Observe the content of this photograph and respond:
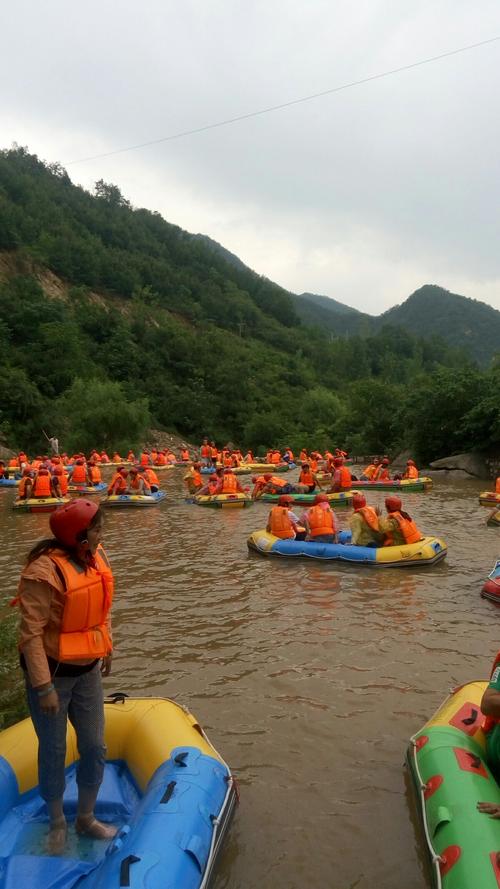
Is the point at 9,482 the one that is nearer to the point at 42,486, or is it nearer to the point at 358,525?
the point at 42,486

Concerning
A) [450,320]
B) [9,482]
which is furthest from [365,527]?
[450,320]

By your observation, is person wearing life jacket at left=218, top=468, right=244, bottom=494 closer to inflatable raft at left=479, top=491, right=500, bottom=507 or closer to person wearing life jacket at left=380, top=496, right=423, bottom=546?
inflatable raft at left=479, top=491, right=500, bottom=507

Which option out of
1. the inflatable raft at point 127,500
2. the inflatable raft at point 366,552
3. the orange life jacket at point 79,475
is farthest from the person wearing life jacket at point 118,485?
the inflatable raft at point 366,552

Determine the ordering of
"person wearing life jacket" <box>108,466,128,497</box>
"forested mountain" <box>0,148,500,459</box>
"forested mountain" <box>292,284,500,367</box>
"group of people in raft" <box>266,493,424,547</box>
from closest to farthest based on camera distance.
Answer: "group of people in raft" <box>266,493,424,547</box> < "person wearing life jacket" <box>108,466,128,497</box> < "forested mountain" <box>0,148,500,459</box> < "forested mountain" <box>292,284,500,367</box>

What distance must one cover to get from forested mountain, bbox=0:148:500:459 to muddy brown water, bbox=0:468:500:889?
1767cm

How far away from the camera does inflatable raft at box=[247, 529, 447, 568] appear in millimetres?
9289

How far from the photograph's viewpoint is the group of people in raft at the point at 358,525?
963 cm

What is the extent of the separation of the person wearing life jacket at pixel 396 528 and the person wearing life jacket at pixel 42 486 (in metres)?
9.84

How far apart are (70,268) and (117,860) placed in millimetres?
69182

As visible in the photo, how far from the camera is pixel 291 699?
17.2ft

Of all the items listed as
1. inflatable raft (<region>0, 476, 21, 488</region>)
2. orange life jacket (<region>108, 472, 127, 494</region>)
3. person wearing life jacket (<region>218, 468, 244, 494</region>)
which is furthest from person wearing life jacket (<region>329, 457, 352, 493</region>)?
inflatable raft (<region>0, 476, 21, 488</region>)

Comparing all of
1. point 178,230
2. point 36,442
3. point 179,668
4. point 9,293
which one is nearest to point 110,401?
point 36,442

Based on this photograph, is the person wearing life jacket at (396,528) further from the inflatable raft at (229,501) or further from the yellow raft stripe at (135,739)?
the inflatable raft at (229,501)

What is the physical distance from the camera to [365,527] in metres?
9.97
